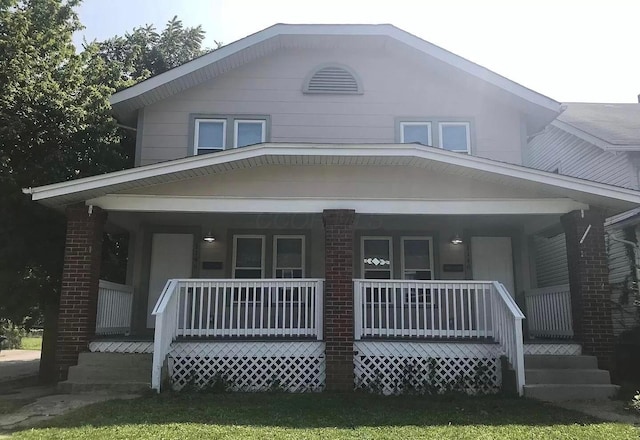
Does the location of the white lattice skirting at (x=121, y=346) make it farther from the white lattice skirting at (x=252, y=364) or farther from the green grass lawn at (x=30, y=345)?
the green grass lawn at (x=30, y=345)

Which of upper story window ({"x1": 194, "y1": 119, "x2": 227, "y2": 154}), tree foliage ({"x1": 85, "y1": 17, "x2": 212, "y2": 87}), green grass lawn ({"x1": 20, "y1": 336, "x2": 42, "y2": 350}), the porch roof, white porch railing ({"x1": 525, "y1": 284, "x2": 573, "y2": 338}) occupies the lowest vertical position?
green grass lawn ({"x1": 20, "y1": 336, "x2": 42, "y2": 350})

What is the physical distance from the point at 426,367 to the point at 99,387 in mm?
4910

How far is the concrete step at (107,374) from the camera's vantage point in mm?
8680

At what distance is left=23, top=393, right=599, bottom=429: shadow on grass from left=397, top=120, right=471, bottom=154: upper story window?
5.33 metres

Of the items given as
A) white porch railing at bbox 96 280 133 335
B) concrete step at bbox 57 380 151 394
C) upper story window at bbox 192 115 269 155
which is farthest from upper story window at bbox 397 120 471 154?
concrete step at bbox 57 380 151 394

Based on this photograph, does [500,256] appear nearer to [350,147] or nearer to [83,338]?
[350,147]

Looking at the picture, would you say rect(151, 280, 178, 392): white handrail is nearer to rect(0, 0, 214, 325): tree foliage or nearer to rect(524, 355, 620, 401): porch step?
rect(0, 0, 214, 325): tree foliage

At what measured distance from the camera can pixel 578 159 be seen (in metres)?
14.0

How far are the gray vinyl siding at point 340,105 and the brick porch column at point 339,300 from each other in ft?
8.89

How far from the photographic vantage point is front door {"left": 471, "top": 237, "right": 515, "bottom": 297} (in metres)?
11.7

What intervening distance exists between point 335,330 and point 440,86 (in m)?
5.81

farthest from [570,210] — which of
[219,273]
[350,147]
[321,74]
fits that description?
[219,273]

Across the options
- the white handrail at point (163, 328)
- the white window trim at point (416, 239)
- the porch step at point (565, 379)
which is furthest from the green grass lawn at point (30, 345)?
the porch step at point (565, 379)

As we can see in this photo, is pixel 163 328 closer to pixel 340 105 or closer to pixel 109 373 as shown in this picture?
pixel 109 373
